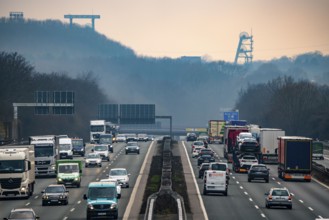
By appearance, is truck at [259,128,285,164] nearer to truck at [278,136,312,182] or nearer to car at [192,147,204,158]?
truck at [278,136,312,182]

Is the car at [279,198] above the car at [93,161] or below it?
above

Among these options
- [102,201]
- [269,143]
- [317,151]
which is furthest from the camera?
[317,151]

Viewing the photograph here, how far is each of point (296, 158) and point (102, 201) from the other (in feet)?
119

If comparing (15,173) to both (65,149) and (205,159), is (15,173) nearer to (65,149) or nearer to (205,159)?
(205,159)

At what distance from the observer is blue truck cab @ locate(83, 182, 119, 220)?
58.7 m

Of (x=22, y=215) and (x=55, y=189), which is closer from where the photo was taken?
(x=22, y=215)

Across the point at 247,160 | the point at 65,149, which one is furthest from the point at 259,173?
the point at 65,149

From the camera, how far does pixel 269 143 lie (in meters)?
112

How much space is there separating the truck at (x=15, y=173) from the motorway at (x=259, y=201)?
12.5 meters

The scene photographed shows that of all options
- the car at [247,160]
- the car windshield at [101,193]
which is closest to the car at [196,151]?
the car at [247,160]

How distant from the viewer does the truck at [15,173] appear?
73812mm

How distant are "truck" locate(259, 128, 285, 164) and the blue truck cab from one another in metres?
52.0

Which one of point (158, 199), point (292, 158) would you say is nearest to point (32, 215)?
point (158, 199)

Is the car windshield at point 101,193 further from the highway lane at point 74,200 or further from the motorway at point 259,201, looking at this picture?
the motorway at point 259,201
